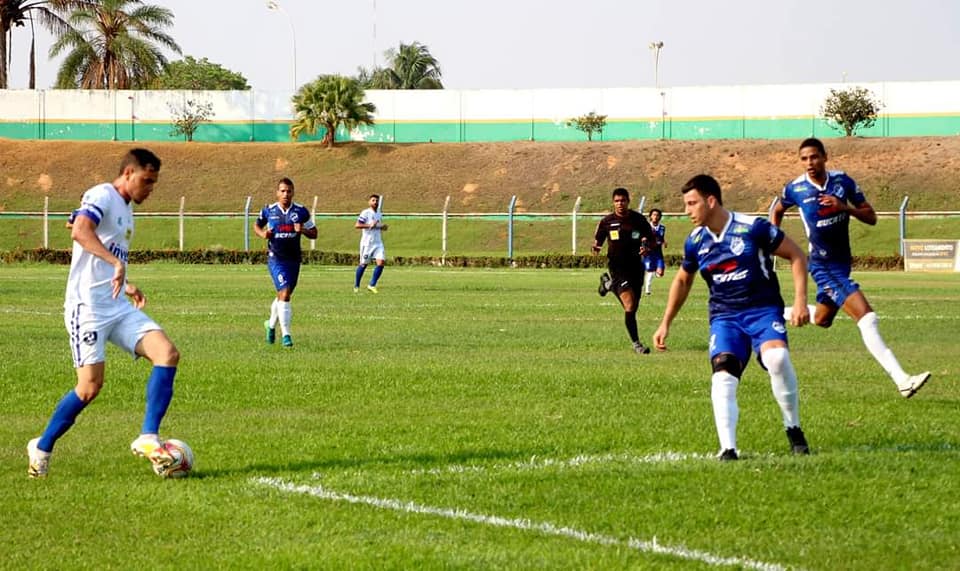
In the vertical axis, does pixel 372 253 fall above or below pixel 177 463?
above

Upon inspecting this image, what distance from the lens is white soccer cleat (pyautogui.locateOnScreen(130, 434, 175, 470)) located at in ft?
27.3

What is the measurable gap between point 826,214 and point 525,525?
22.7 feet

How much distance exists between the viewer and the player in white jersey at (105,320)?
8523 mm

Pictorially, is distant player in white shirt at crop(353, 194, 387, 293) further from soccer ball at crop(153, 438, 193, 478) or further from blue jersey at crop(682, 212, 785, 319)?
soccer ball at crop(153, 438, 193, 478)

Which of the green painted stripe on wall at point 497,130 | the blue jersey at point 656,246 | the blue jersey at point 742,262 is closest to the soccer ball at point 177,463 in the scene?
the blue jersey at point 742,262

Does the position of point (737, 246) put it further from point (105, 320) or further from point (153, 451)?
point (105, 320)

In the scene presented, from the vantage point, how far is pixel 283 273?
18562mm

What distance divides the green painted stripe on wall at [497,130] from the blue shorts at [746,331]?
251 ft

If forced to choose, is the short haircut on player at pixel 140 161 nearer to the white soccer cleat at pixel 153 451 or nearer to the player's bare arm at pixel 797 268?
the white soccer cleat at pixel 153 451

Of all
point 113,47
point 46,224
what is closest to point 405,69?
point 113,47

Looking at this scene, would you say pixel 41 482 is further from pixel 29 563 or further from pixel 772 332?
pixel 772 332

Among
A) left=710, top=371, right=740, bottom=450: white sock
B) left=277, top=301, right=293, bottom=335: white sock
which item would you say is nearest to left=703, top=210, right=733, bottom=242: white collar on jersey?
left=710, top=371, right=740, bottom=450: white sock

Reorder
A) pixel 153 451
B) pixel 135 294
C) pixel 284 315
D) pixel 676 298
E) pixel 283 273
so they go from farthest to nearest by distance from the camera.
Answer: pixel 283 273 → pixel 284 315 → pixel 676 298 → pixel 135 294 → pixel 153 451

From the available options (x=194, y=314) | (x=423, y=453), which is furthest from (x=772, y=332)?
(x=194, y=314)
